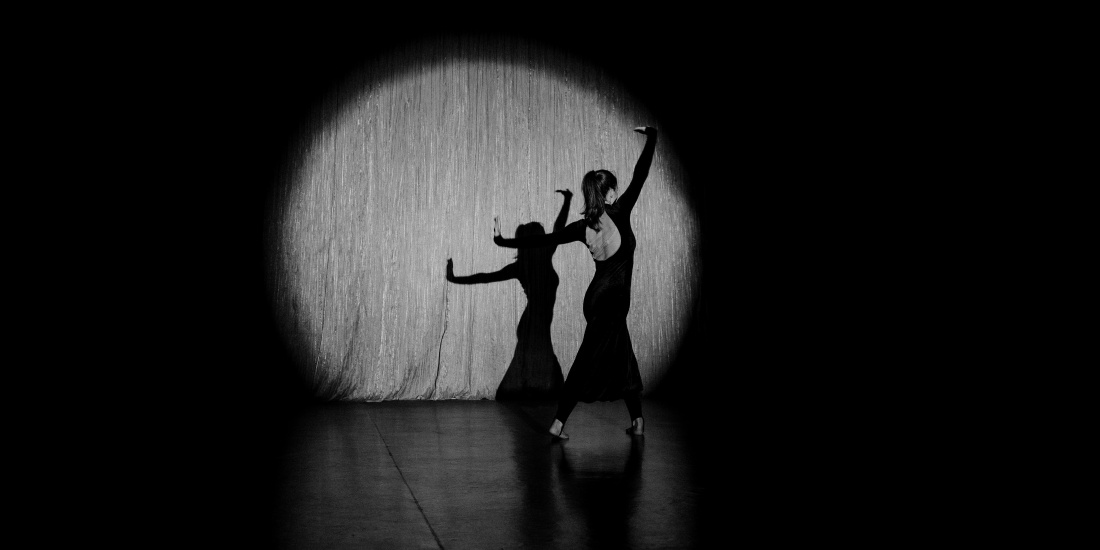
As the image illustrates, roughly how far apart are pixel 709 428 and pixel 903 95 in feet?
8.41

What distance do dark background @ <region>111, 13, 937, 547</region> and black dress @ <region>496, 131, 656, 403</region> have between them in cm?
105

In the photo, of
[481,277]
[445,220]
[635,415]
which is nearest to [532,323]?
[481,277]

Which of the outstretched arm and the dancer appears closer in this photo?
the dancer

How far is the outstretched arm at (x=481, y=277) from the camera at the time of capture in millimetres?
5879

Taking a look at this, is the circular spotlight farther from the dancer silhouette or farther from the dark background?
the dark background

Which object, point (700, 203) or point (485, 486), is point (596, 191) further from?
point (700, 203)

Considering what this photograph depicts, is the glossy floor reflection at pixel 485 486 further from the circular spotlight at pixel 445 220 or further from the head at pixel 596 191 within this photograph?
the circular spotlight at pixel 445 220

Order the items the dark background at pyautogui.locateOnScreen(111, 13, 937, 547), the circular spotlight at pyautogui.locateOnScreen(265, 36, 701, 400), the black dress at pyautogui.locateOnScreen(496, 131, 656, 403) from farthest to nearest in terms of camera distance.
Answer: the circular spotlight at pyautogui.locateOnScreen(265, 36, 701, 400), the dark background at pyautogui.locateOnScreen(111, 13, 937, 547), the black dress at pyautogui.locateOnScreen(496, 131, 656, 403)

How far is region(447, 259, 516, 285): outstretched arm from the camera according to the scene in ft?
19.3

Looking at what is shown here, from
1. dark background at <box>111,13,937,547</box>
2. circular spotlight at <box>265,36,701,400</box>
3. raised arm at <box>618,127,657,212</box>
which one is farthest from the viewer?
circular spotlight at <box>265,36,701,400</box>

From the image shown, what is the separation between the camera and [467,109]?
19.7 ft

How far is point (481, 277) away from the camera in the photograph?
5.90 meters

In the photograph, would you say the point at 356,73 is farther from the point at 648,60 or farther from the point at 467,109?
the point at 648,60

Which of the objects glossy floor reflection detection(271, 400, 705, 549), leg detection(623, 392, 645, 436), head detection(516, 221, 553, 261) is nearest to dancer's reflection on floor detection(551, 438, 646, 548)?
glossy floor reflection detection(271, 400, 705, 549)
